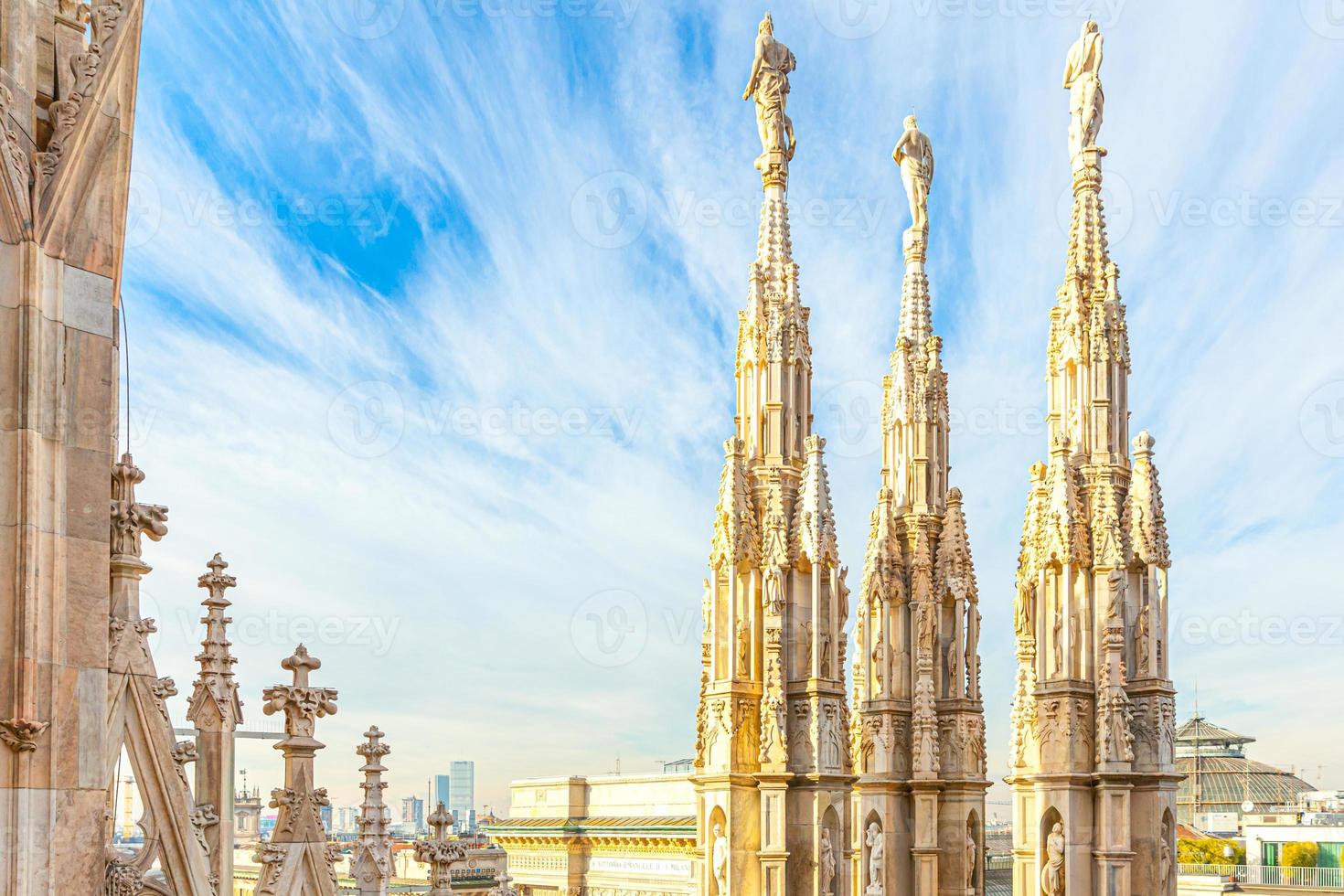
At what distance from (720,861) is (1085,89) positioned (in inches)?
539

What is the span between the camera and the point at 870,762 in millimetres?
21953

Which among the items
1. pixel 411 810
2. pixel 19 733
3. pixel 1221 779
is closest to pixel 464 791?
pixel 411 810

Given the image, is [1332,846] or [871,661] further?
[1332,846]

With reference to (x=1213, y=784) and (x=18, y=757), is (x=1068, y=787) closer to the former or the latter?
(x=18, y=757)

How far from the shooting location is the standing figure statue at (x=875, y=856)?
70.9 feet

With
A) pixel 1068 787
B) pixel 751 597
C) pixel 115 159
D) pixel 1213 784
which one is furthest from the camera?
pixel 1213 784

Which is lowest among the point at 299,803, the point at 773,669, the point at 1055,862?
the point at 1055,862

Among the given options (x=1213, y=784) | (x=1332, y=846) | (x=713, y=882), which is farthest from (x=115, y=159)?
(x=1213, y=784)

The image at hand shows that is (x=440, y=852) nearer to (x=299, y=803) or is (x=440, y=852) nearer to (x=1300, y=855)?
(x=299, y=803)

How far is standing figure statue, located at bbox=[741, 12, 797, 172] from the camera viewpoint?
63.8ft

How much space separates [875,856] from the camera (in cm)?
2178

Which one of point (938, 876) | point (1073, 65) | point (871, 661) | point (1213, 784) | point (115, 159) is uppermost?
point (1073, 65)

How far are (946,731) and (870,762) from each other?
4.34 ft

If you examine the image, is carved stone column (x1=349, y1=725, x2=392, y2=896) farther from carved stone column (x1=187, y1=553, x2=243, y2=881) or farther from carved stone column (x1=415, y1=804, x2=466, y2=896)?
carved stone column (x1=187, y1=553, x2=243, y2=881)
